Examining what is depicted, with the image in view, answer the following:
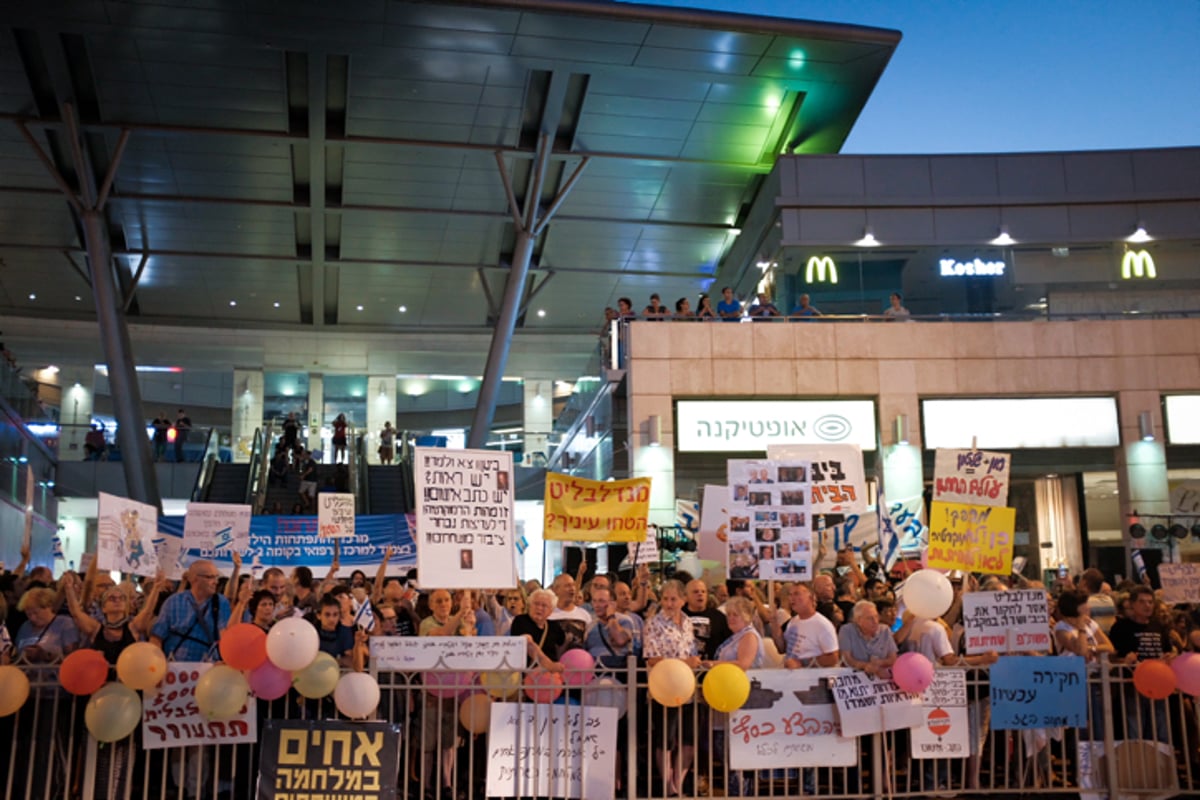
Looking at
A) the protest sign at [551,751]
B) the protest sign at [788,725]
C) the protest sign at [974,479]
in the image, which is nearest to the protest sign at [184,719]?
the protest sign at [551,751]

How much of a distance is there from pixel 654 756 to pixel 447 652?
5.92 ft

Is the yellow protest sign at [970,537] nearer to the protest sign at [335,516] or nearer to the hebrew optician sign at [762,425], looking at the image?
the protest sign at [335,516]

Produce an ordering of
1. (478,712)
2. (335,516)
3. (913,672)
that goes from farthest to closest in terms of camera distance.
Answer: (335,516)
(913,672)
(478,712)

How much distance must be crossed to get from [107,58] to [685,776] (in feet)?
69.8

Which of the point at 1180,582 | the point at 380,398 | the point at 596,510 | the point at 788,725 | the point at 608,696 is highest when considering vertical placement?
the point at 380,398

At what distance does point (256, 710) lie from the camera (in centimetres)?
845

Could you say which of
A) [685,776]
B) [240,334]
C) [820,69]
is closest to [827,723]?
[685,776]

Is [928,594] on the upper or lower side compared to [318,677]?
upper

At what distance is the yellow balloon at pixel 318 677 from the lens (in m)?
8.21

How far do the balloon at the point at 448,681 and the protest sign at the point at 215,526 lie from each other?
14.1 ft

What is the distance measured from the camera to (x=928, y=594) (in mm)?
9148

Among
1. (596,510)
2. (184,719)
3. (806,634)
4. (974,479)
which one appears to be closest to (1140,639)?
(974,479)

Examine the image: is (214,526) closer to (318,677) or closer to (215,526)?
(215,526)

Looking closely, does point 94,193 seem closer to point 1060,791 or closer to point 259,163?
point 259,163
